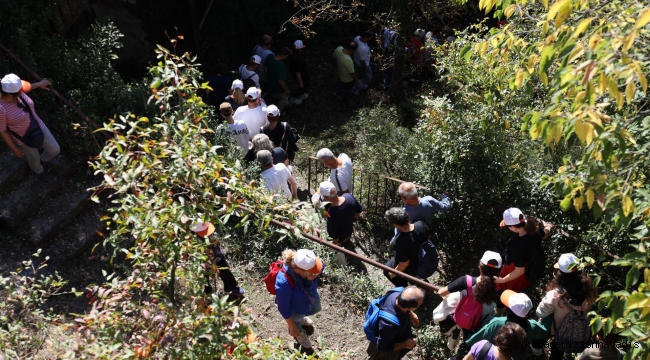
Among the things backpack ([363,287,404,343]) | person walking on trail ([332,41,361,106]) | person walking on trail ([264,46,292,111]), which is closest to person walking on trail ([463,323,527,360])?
backpack ([363,287,404,343])

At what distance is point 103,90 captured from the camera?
8.17m

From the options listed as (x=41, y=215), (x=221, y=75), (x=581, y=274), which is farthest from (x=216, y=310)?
(x=221, y=75)

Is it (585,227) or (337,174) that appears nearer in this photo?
(585,227)

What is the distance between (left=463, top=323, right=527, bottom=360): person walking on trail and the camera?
4.93m

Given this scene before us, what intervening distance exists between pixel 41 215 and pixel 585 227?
629 cm

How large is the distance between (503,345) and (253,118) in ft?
17.3

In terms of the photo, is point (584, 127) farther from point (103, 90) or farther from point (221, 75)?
point (221, 75)

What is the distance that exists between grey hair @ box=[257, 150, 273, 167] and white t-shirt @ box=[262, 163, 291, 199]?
0.09 metres

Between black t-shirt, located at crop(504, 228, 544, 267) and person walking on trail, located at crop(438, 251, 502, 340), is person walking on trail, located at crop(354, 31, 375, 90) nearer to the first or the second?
black t-shirt, located at crop(504, 228, 544, 267)

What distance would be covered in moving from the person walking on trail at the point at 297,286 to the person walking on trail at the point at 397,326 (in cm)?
70

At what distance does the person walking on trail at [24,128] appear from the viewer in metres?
6.56

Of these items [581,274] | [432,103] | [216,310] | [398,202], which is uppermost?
[216,310]

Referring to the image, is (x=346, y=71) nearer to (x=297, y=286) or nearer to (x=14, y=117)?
(x=14, y=117)

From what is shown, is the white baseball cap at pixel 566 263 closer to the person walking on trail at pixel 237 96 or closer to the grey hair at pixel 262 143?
the grey hair at pixel 262 143
